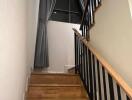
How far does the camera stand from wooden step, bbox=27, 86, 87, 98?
8.97 ft

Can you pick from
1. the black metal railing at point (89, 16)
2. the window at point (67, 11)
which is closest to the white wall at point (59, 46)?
the window at point (67, 11)

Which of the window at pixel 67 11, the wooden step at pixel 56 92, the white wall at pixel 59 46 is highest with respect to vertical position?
the window at pixel 67 11

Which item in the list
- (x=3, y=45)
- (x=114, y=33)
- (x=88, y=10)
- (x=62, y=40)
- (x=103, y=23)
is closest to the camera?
(x=3, y=45)

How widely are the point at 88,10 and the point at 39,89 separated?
1.49m

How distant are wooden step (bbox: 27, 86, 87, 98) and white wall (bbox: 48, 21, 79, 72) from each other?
1683 millimetres

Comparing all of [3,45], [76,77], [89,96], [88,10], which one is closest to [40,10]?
[88,10]

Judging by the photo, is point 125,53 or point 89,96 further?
point 89,96

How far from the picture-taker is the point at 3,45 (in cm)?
121

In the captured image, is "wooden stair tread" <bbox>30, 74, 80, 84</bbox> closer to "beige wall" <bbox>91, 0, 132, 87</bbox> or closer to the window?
"beige wall" <bbox>91, 0, 132, 87</bbox>

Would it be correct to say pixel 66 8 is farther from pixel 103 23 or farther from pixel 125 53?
pixel 125 53

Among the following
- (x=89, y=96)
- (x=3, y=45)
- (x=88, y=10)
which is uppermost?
(x=88, y=10)

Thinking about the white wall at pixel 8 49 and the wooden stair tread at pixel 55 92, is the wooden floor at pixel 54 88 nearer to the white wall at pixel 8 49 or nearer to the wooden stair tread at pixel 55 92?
the wooden stair tread at pixel 55 92

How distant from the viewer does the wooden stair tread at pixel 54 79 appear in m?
3.20

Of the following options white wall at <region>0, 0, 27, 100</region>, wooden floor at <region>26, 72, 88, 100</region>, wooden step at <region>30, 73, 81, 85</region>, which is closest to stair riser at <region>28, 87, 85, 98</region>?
wooden floor at <region>26, 72, 88, 100</region>
